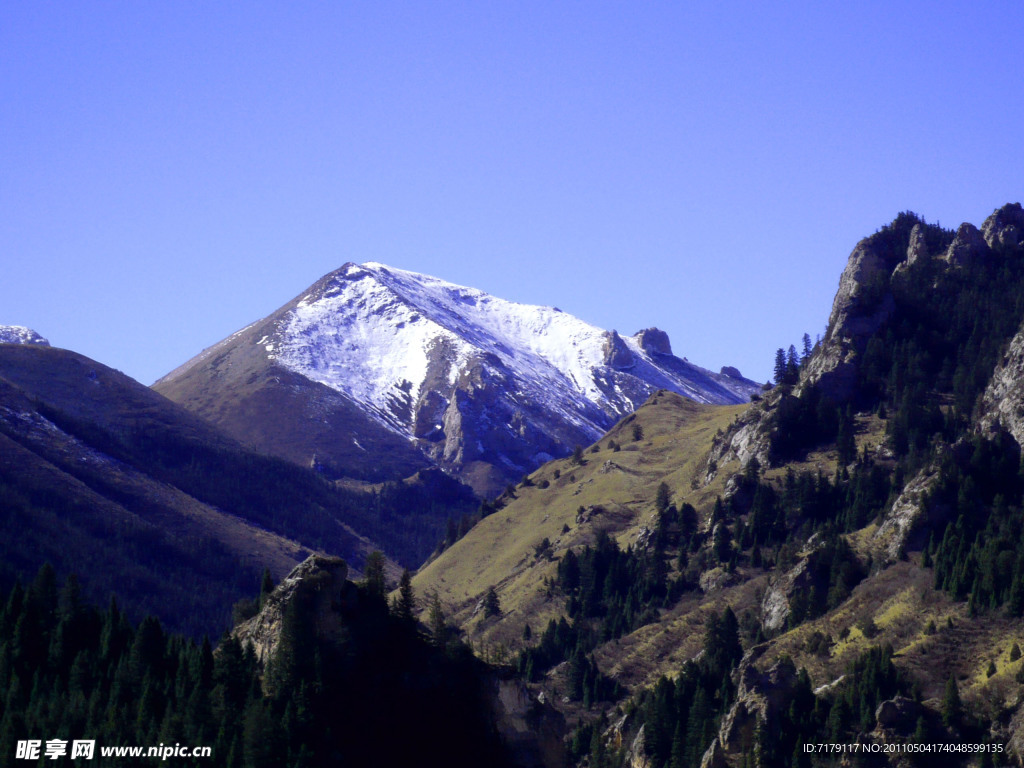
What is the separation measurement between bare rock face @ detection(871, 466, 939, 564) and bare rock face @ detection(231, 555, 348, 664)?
97.3 m

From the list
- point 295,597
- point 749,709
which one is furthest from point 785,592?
point 295,597

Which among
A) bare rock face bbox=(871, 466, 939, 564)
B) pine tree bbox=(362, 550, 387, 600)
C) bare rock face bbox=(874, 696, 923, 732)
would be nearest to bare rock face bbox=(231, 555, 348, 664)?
pine tree bbox=(362, 550, 387, 600)

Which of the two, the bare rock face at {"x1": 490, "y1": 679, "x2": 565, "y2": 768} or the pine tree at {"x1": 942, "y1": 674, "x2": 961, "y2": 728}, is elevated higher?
the pine tree at {"x1": 942, "y1": 674, "x2": 961, "y2": 728}

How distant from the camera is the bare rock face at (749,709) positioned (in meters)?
151

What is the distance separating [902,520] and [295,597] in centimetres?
10830

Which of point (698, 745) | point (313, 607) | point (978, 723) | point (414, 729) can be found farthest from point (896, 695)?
point (313, 607)

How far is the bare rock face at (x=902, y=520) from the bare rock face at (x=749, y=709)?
3710 centimetres

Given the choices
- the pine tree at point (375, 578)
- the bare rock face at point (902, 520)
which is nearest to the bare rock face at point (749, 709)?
the bare rock face at point (902, 520)

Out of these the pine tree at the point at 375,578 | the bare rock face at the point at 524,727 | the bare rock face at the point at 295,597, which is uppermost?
the pine tree at the point at 375,578

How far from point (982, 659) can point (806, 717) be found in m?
21.9

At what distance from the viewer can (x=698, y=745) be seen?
158 meters

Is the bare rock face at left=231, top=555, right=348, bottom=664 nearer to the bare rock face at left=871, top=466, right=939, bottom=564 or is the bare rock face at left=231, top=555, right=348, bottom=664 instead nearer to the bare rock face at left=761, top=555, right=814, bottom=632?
the bare rock face at left=761, top=555, right=814, bottom=632

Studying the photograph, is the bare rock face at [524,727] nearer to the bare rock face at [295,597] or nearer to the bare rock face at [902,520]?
the bare rock face at [295,597]

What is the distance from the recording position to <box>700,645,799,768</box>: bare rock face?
151 m
